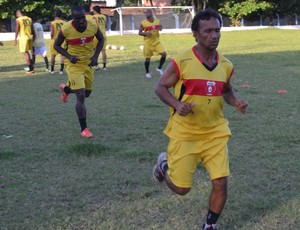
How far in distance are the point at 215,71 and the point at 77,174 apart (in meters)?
2.22

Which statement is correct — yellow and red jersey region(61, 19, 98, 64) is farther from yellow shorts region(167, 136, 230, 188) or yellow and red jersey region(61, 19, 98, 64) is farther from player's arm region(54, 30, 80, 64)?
yellow shorts region(167, 136, 230, 188)

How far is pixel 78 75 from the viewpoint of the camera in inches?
286

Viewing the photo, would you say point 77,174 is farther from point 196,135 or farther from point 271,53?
point 271,53

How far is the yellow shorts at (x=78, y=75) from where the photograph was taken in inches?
285

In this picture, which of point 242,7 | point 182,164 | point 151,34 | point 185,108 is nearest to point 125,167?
point 182,164

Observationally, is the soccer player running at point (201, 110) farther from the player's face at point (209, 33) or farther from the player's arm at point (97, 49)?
the player's arm at point (97, 49)

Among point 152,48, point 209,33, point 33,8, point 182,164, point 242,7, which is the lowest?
point 182,164

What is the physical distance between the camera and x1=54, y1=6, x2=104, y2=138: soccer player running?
723 centimetres

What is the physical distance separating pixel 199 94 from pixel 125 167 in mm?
2036

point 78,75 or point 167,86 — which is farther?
point 78,75

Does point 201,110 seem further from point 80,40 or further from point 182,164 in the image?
point 80,40

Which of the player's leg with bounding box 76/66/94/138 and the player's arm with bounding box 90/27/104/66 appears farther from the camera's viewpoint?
the player's arm with bounding box 90/27/104/66

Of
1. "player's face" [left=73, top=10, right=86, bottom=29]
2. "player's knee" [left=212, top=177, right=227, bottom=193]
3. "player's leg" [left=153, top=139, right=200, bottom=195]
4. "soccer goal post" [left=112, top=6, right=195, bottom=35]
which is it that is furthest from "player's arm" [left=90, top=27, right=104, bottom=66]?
"soccer goal post" [left=112, top=6, right=195, bottom=35]

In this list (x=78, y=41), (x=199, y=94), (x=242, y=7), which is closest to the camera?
(x=199, y=94)
